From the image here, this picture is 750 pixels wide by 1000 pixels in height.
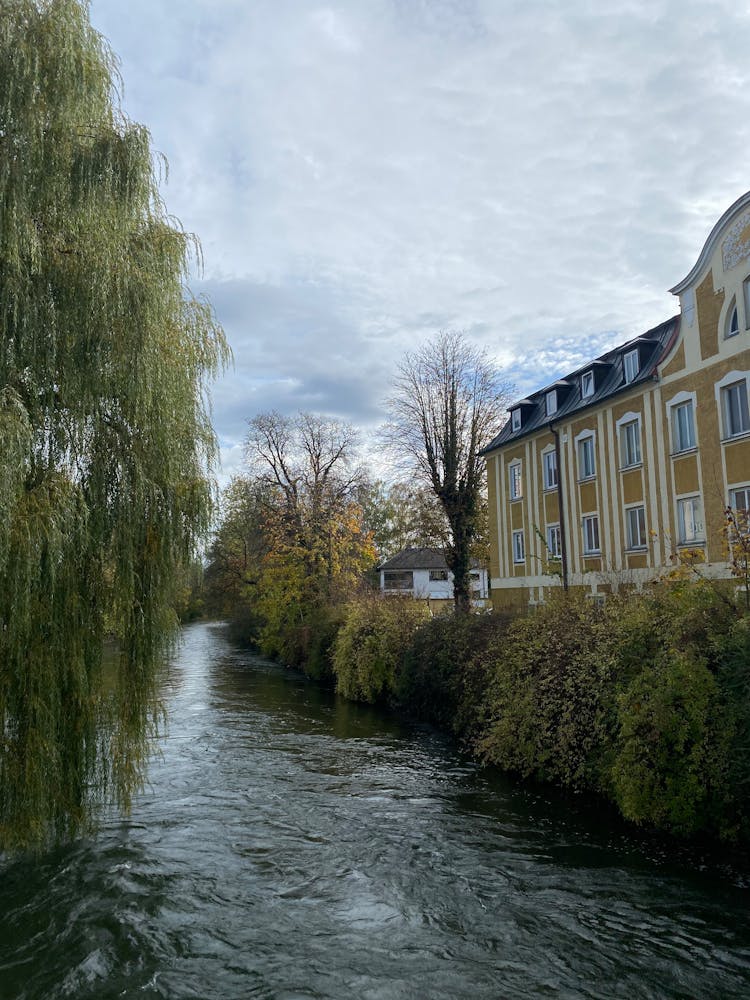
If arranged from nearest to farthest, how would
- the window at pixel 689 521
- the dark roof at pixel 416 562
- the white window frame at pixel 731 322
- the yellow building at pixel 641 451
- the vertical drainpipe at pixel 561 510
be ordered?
the yellow building at pixel 641 451 < the white window frame at pixel 731 322 < the window at pixel 689 521 < the vertical drainpipe at pixel 561 510 < the dark roof at pixel 416 562

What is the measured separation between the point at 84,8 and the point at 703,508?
19170 mm

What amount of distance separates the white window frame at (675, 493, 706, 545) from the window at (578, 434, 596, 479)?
4840mm

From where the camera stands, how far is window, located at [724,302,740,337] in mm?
20516

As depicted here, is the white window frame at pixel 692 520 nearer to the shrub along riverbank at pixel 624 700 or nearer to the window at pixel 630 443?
the window at pixel 630 443

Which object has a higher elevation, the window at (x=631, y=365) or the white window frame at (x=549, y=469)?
the window at (x=631, y=365)

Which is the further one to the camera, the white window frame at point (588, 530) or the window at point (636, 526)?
the white window frame at point (588, 530)

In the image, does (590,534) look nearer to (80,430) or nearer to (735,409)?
(735,409)

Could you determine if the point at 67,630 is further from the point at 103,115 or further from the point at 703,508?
the point at 703,508

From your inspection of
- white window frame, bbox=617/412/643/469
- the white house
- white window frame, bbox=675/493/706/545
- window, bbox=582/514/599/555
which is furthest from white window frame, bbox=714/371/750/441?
the white house

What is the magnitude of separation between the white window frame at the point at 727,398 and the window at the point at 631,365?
4.19 meters

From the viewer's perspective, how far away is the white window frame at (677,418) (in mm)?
22094

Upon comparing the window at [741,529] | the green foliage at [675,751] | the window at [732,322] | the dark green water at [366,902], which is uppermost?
the window at [732,322]

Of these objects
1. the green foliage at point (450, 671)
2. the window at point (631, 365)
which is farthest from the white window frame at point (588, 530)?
the green foliage at point (450, 671)

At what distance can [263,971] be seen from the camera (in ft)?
20.6
